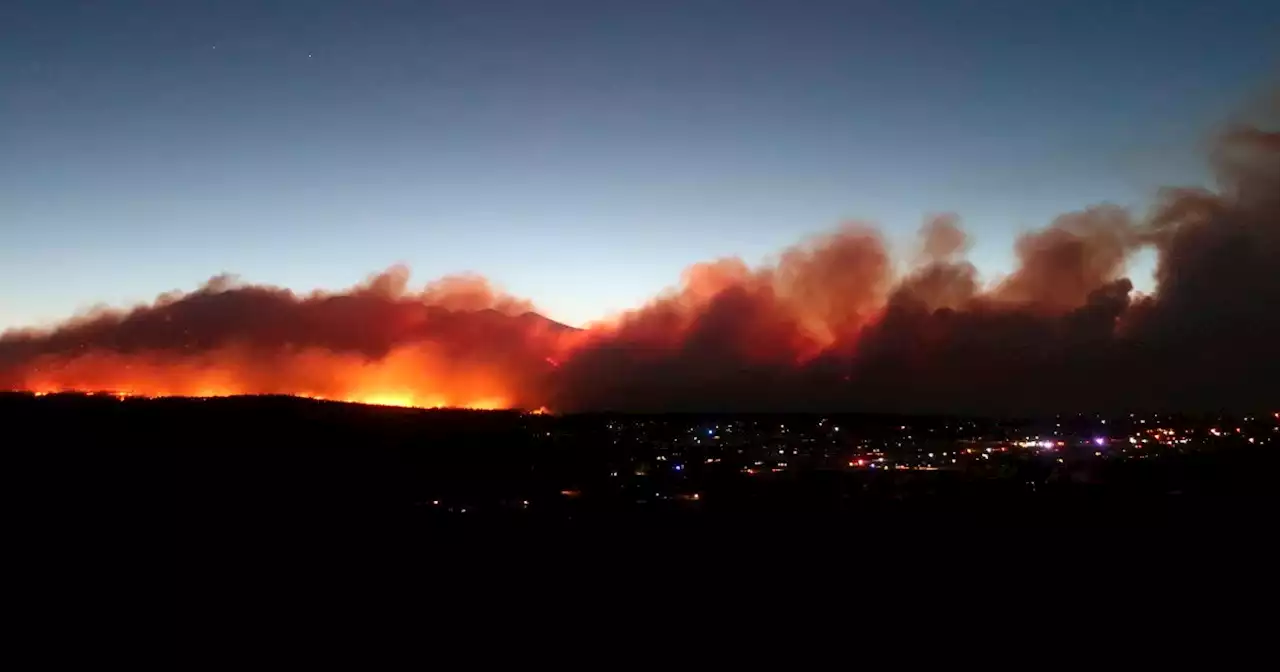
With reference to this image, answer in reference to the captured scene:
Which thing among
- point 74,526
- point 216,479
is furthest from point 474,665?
point 216,479

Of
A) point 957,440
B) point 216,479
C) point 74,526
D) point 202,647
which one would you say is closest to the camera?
point 202,647

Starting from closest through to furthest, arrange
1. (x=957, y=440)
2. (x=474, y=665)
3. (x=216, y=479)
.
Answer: (x=474, y=665) < (x=216, y=479) < (x=957, y=440)

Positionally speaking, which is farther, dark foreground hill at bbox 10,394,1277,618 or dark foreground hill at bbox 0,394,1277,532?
dark foreground hill at bbox 0,394,1277,532

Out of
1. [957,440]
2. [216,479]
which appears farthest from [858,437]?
[216,479]

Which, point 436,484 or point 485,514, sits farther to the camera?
point 436,484

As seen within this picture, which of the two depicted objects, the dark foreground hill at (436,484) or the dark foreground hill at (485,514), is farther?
the dark foreground hill at (436,484)

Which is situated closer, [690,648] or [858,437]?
[690,648]

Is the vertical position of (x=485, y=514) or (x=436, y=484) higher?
(x=436, y=484)

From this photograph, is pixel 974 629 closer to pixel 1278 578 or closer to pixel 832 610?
pixel 832 610

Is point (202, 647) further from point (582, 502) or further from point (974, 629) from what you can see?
point (582, 502)
